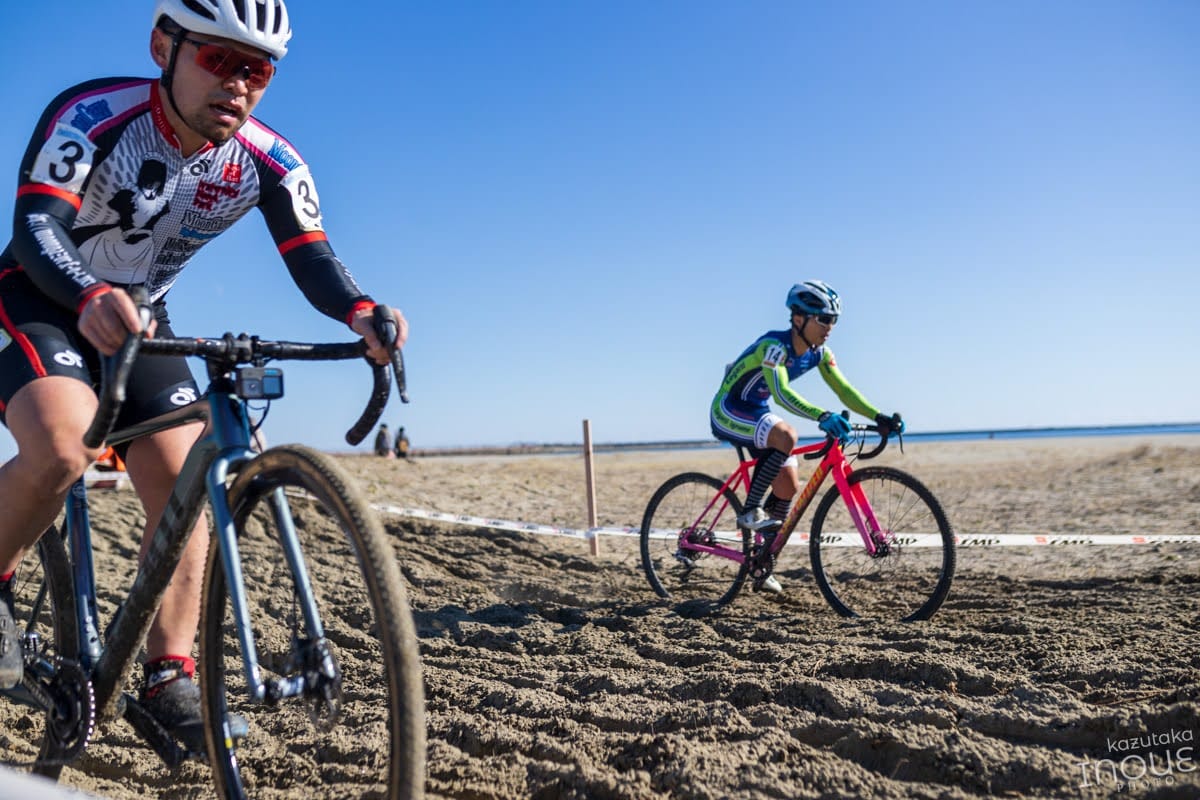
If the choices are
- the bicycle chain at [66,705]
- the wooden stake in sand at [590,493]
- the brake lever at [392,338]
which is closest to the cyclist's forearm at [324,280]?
the brake lever at [392,338]

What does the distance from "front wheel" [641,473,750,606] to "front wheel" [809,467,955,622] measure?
0.85 meters

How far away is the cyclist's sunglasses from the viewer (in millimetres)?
2736

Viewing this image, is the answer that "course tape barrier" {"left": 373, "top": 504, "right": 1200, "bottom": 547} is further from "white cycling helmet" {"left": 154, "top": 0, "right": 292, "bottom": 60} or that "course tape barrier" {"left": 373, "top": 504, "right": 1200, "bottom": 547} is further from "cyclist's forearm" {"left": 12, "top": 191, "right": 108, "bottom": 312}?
"cyclist's forearm" {"left": 12, "top": 191, "right": 108, "bottom": 312}

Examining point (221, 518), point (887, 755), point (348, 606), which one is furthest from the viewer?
point (348, 606)

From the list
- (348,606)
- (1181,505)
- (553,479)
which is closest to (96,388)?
(348,606)

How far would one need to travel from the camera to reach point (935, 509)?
573 centimetres

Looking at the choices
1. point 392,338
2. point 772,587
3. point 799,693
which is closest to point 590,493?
point 772,587

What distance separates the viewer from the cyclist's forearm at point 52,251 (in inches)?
93.0

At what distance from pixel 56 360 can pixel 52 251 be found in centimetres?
41

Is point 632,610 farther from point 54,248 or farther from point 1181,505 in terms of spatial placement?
point 1181,505

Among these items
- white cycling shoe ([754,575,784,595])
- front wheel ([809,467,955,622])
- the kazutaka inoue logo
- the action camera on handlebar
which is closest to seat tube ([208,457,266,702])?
the action camera on handlebar

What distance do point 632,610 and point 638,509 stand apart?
27.4ft

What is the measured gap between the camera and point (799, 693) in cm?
368

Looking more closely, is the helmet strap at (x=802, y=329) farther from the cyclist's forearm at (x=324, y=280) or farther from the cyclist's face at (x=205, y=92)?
the cyclist's face at (x=205, y=92)
